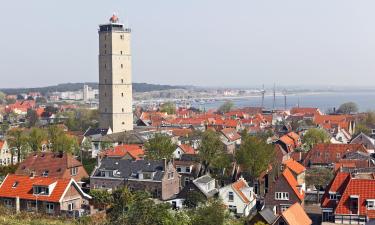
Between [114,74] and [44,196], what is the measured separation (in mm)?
36425

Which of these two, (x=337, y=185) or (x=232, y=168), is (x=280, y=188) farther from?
(x=232, y=168)

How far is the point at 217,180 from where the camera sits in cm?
4338

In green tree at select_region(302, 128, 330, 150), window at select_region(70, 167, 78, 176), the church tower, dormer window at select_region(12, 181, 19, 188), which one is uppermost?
the church tower

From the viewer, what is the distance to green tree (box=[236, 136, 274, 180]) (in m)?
42.5

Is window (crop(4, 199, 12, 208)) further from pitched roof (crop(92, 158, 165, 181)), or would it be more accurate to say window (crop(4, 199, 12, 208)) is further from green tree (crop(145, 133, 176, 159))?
green tree (crop(145, 133, 176, 159))

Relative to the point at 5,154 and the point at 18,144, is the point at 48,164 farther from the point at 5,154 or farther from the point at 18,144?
the point at 5,154

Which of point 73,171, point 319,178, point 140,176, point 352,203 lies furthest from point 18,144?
point 352,203

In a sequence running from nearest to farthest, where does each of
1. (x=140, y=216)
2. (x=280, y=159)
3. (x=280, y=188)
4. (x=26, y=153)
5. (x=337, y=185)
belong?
(x=140, y=216)
(x=337, y=185)
(x=280, y=188)
(x=280, y=159)
(x=26, y=153)

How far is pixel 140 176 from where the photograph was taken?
41.2 meters

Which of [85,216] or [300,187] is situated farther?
[300,187]

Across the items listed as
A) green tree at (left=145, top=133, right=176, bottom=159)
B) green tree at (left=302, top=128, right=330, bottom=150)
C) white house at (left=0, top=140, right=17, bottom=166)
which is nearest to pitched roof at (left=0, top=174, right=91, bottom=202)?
green tree at (left=145, top=133, right=176, bottom=159)

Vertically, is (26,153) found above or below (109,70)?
below

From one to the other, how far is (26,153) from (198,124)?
38275mm

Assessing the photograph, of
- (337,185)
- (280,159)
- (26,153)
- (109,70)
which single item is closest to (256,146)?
(280,159)
